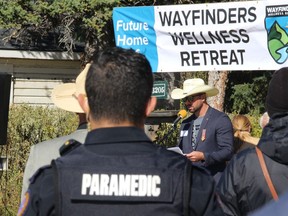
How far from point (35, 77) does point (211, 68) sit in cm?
1230

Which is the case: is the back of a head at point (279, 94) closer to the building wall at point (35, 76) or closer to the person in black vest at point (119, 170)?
the person in black vest at point (119, 170)

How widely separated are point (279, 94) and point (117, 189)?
4.34 feet

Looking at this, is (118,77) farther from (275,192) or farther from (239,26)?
(239,26)

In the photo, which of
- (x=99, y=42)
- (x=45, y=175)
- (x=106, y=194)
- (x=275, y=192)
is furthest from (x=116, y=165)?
(x=99, y=42)

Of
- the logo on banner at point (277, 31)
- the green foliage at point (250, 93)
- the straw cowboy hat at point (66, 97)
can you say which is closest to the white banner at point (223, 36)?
the logo on banner at point (277, 31)

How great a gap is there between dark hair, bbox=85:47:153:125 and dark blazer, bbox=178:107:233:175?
140 inches

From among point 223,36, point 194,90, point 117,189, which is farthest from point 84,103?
point 223,36

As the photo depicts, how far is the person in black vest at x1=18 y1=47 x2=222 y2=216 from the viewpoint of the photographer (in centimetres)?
215

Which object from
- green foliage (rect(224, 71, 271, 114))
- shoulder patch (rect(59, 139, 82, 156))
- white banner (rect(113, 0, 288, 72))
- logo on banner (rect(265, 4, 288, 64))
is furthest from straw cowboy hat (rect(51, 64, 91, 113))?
green foliage (rect(224, 71, 271, 114))

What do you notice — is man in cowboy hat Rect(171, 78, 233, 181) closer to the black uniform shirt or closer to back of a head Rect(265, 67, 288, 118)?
back of a head Rect(265, 67, 288, 118)

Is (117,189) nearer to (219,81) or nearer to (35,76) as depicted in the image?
(219,81)

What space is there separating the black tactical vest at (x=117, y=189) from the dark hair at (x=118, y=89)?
0.58 ft

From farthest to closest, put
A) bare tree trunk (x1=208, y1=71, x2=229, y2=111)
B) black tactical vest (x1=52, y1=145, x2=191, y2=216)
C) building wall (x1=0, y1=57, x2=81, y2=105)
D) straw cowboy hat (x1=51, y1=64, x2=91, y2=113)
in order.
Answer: building wall (x1=0, y1=57, x2=81, y2=105) → bare tree trunk (x1=208, y1=71, x2=229, y2=111) → straw cowboy hat (x1=51, y1=64, x2=91, y2=113) → black tactical vest (x1=52, y1=145, x2=191, y2=216)

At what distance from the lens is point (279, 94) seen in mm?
3172
